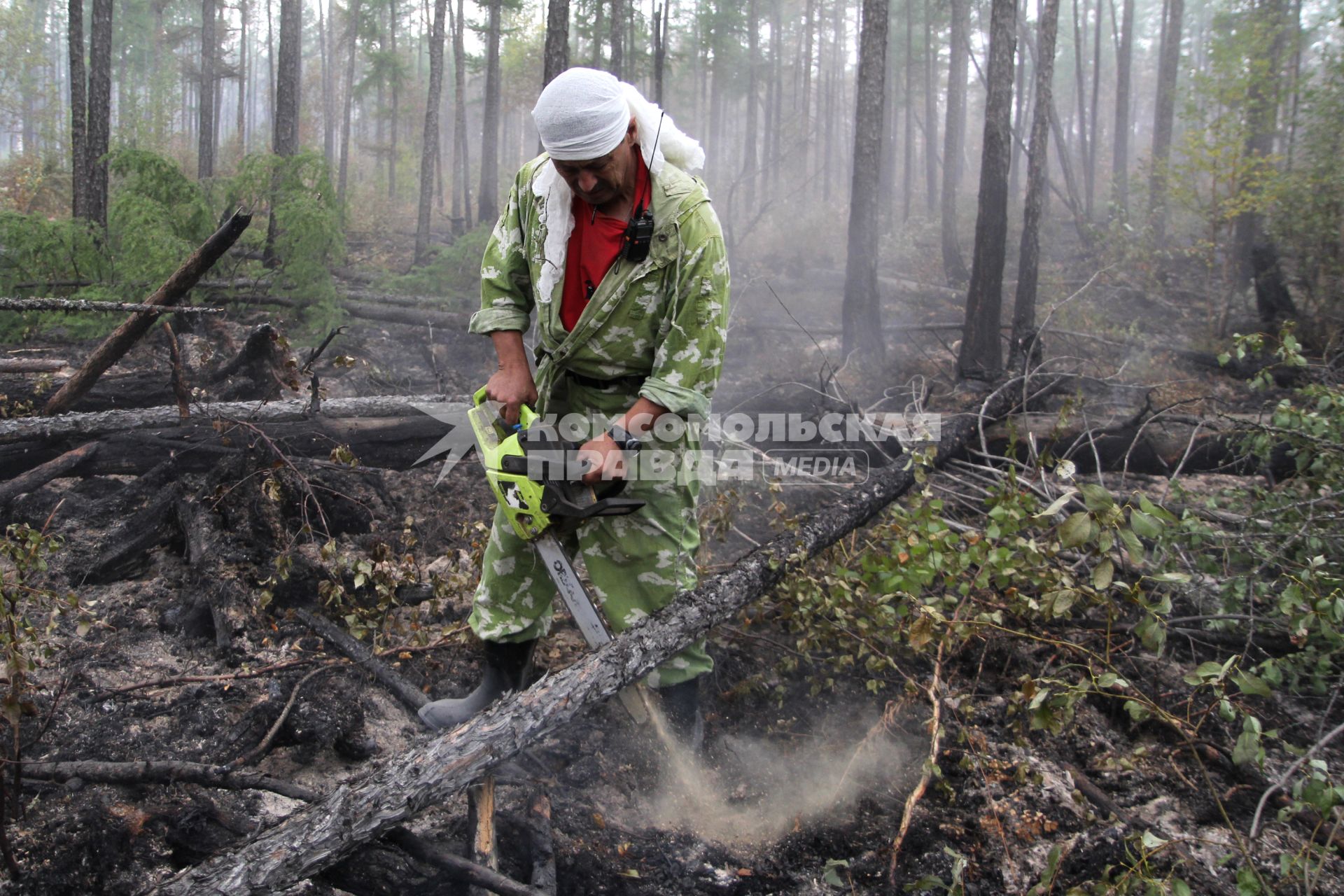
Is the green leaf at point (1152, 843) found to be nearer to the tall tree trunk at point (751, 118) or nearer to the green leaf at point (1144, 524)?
the green leaf at point (1144, 524)

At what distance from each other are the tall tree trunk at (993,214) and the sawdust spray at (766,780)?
21.4 ft

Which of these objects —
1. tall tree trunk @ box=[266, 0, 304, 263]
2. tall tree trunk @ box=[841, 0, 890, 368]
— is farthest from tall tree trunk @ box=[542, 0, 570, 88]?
tall tree trunk @ box=[266, 0, 304, 263]

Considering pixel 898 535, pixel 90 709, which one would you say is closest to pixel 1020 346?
pixel 898 535

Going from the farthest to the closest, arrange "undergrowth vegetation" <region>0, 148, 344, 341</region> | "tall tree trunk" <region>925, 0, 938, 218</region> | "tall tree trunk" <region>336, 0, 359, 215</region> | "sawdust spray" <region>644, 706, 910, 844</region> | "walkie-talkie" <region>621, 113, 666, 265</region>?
"tall tree trunk" <region>925, 0, 938, 218</region> < "tall tree trunk" <region>336, 0, 359, 215</region> < "undergrowth vegetation" <region>0, 148, 344, 341</region> < "sawdust spray" <region>644, 706, 910, 844</region> < "walkie-talkie" <region>621, 113, 666, 265</region>

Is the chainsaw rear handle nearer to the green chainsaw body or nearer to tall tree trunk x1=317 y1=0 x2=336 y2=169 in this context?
the green chainsaw body

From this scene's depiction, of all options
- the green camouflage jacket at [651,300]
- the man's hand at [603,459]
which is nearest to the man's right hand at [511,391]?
the green camouflage jacket at [651,300]

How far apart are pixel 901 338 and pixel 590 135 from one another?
33.4 feet

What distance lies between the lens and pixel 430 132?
1702 cm

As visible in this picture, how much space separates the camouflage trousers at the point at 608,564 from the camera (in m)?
2.68

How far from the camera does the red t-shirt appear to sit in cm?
247

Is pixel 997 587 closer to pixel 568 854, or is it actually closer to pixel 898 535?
pixel 898 535

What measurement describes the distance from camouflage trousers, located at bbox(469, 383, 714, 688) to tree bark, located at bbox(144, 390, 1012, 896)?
13 centimetres

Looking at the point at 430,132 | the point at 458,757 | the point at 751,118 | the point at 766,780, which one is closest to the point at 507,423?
the point at 458,757

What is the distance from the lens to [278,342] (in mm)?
4367
